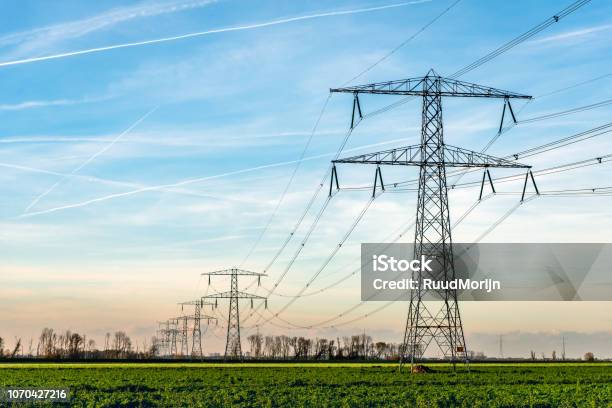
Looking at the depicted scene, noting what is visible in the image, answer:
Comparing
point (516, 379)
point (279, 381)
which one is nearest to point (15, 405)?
point (279, 381)

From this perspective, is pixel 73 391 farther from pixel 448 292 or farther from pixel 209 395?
pixel 448 292

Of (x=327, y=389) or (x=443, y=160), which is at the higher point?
(x=443, y=160)

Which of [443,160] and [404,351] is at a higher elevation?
[443,160]

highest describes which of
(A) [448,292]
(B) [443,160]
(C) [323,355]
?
(B) [443,160]

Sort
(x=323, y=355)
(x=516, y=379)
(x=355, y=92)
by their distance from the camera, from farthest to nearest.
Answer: (x=323, y=355)
(x=516, y=379)
(x=355, y=92)

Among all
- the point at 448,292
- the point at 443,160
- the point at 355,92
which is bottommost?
the point at 448,292

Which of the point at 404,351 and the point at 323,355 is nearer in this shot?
the point at 404,351

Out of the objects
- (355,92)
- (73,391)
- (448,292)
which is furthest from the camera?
(448,292)

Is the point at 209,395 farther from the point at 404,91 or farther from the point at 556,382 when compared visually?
the point at 556,382

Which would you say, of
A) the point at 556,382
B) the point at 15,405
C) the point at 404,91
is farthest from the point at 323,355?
the point at 15,405
